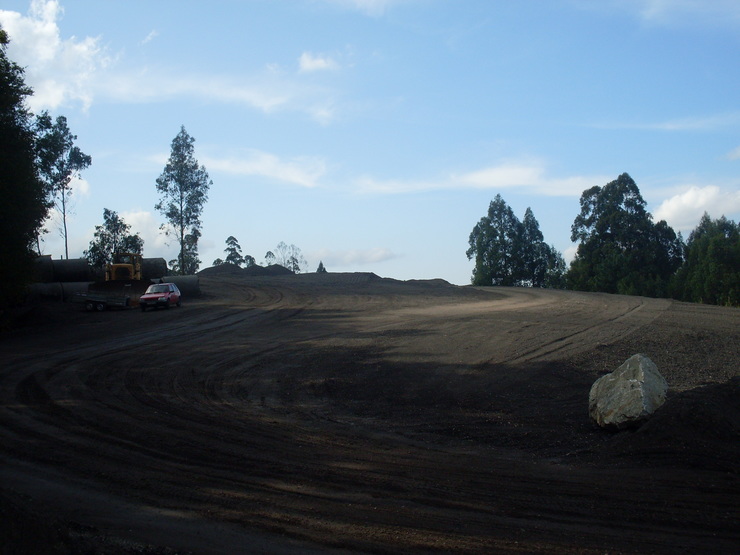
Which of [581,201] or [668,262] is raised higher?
[581,201]

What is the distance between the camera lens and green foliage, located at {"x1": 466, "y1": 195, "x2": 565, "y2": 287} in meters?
79.4

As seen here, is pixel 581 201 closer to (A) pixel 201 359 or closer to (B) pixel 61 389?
(A) pixel 201 359

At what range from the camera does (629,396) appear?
36.5ft

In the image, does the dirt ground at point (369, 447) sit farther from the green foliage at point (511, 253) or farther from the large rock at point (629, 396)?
the green foliage at point (511, 253)

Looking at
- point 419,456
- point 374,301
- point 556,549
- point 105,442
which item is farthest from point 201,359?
point 374,301

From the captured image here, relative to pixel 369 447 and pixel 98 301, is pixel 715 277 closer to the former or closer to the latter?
pixel 98 301

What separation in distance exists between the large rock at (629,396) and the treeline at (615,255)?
49799 millimetres

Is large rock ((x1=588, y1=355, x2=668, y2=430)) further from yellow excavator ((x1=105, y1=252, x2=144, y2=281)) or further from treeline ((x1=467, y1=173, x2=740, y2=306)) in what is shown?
treeline ((x1=467, y1=173, x2=740, y2=306))

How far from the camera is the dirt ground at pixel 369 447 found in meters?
6.62

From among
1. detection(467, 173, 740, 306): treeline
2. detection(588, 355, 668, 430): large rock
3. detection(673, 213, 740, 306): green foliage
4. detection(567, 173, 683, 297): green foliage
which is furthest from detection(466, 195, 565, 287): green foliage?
detection(588, 355, 668, 430): large rock

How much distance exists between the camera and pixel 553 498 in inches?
311

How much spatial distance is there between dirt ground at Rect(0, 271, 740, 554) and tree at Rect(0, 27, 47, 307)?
678 cm

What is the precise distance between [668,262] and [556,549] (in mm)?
72184

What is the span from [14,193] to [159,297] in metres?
10.5
